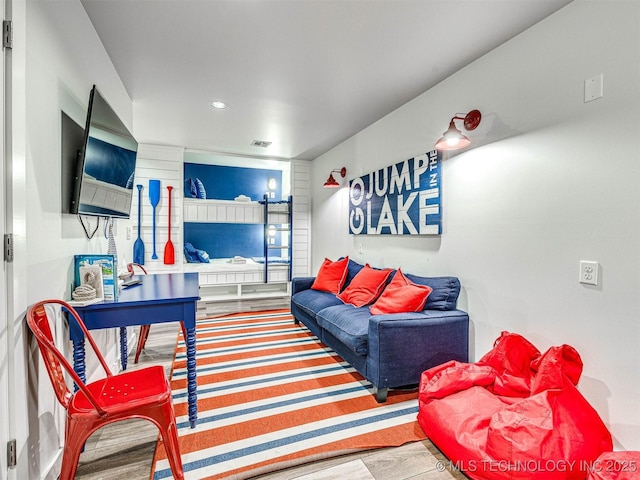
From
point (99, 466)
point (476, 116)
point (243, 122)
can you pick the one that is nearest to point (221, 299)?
point (243, 122)

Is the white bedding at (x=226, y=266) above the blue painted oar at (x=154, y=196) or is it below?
below

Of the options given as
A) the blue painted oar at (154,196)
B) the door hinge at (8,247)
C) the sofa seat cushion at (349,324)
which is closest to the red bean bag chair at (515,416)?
the sofa seat cushion at (349,324)

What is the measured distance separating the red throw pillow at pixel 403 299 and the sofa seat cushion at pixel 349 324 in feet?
0.50

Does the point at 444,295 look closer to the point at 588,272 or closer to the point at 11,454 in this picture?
the point at 588,272

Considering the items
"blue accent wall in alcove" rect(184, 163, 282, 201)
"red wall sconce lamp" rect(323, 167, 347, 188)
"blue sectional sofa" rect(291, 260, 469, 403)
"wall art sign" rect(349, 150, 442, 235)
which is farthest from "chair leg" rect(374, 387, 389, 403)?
"blue accent wall in alcove" rect(184, 163, 282, 201)

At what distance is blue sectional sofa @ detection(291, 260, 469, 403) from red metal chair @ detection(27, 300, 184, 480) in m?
1.28

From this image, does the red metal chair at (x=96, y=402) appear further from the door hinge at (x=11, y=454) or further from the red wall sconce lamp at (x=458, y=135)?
the red wall sconce lamp at (x=458, y=135)

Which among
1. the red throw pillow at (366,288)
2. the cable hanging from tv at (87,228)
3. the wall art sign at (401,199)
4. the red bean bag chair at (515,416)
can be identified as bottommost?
the red bean bag chair at (515,416)

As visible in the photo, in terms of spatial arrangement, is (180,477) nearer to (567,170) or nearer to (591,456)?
(591,456)

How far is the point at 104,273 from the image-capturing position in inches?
71.5

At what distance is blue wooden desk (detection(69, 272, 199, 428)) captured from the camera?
170 cm

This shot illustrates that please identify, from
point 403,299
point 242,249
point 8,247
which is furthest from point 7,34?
point 242,249

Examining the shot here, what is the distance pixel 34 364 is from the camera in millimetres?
1405

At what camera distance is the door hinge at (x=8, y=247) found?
1215 mm
